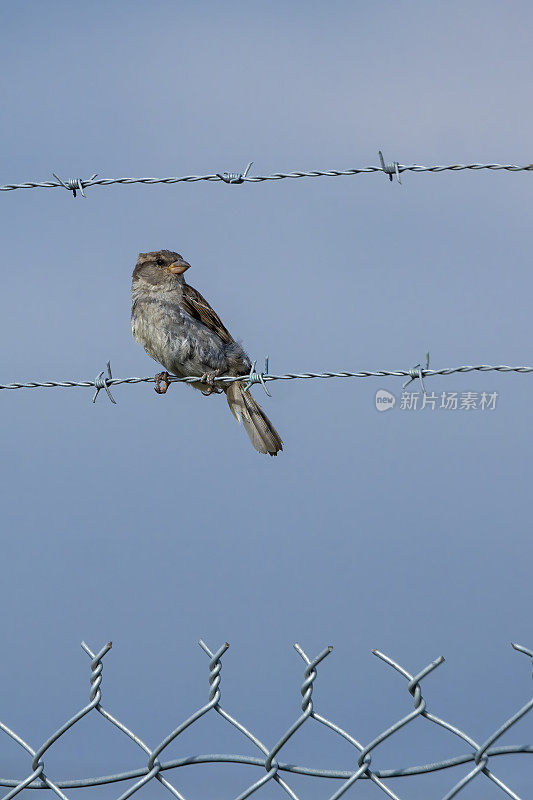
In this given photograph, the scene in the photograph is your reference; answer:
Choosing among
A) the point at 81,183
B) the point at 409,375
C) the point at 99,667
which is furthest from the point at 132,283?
the point at 99,667

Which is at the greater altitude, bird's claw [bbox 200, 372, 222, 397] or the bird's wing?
the bird's wing

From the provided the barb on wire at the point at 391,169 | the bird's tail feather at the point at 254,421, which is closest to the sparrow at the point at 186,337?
the bird's tail feather at the point at 254,421

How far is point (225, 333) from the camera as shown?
5.95 m

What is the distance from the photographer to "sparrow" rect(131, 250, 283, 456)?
5.73 m

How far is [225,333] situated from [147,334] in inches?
18.5

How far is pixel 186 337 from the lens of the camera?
5.72 metres

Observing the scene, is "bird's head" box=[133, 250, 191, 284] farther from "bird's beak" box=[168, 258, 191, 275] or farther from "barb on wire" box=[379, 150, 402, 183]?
"barb on wire" box=[379, 150, 402, 183]

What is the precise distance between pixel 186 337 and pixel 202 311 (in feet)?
0.87

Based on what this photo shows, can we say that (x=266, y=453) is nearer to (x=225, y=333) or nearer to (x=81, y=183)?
(x=225, y=333)

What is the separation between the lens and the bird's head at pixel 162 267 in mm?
5898

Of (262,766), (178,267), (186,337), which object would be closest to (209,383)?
(186,337)

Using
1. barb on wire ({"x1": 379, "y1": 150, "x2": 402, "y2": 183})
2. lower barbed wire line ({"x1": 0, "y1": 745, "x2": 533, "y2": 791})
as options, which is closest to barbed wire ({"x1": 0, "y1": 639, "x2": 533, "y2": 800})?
lower barbed wire line ({"x1": 0, "y1": 745, "x2": 533, "y2": 791})

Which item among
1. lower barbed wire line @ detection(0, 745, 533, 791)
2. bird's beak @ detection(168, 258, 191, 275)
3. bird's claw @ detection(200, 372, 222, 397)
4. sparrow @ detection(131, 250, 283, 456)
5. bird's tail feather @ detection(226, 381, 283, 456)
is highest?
bird's beak @ detection(168, 258, 191, 275)

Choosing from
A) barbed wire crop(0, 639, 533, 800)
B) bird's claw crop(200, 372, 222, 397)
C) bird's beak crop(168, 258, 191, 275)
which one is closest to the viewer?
barbed wire crop(0, 639, 533, 800)
